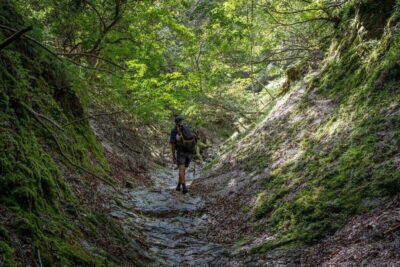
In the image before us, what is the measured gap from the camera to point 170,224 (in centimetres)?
786

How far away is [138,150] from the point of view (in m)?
16.8

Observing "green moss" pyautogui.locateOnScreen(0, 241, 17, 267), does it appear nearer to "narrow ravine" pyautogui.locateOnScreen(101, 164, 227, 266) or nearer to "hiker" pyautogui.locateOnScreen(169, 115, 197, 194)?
"narrow ravine" pyautogui.locateOnScreen(101, 164, 227, 266)

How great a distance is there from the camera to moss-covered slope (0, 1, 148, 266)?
3.48 m

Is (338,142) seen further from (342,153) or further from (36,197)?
(36,197)

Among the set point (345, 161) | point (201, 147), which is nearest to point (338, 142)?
point (345, 161)

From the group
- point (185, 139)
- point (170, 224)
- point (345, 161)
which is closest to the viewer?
point (345, 161)

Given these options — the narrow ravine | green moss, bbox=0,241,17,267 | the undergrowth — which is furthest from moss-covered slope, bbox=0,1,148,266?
the undergrowth

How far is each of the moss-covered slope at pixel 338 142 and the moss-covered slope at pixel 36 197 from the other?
8.56 feet

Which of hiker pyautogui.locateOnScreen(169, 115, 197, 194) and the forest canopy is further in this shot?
the forest canopy

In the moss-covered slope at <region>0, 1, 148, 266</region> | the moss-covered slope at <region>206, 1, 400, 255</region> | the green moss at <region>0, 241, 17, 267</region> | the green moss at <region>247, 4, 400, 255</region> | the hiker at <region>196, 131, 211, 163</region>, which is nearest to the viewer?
the green moss at <region>0, 241, 17, 267</region>

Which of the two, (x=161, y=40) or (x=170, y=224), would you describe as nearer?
(x=170, y=224)

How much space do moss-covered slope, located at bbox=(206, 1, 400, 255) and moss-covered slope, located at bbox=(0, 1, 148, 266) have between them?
261cm

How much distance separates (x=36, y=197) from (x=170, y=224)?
4.11 metres

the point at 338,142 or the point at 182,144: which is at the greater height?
the point at 182,144
